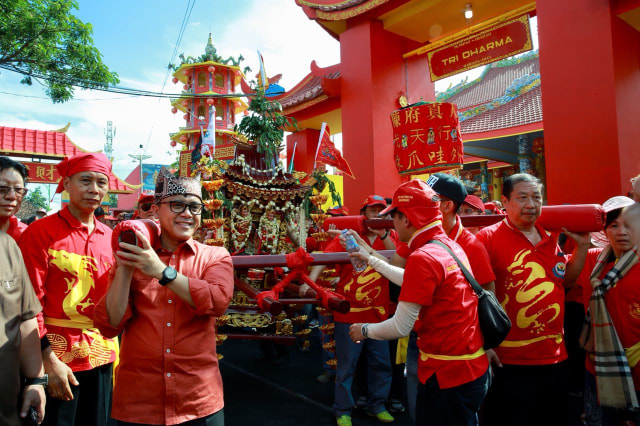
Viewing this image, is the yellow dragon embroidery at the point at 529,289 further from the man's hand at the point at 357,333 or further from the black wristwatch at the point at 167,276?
the black wristwatch at the point at 167,276

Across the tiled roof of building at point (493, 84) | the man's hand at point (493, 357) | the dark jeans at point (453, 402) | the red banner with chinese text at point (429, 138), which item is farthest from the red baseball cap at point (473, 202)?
the tiled roof of building at point (493, 84)

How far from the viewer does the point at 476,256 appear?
2.31 metres

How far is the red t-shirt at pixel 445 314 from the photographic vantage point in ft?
6.07

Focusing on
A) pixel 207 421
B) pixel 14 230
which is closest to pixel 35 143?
pixel 14 230

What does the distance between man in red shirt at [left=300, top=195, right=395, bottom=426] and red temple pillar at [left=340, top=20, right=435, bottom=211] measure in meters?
4.81

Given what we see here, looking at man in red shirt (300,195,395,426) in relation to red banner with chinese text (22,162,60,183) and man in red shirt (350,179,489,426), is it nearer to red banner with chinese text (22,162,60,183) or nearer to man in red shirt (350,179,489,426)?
man in red shirt (350,179,489,426)

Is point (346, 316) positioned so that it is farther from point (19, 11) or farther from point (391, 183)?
point (19, 11)

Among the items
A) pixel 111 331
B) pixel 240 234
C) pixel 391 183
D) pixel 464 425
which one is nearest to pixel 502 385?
pixel 464 425

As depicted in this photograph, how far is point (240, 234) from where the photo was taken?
5.07 m

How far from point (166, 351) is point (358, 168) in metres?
7.26

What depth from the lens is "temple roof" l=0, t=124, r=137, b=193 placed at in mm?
14232

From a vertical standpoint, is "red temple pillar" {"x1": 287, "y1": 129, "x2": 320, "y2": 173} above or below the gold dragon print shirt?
above

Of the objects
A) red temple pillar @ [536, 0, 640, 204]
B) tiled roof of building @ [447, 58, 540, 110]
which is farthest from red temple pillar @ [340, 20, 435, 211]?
tiled roof of building @ [447, 58, 540, 110]

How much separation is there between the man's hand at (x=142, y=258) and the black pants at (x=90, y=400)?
1168 millimetres
